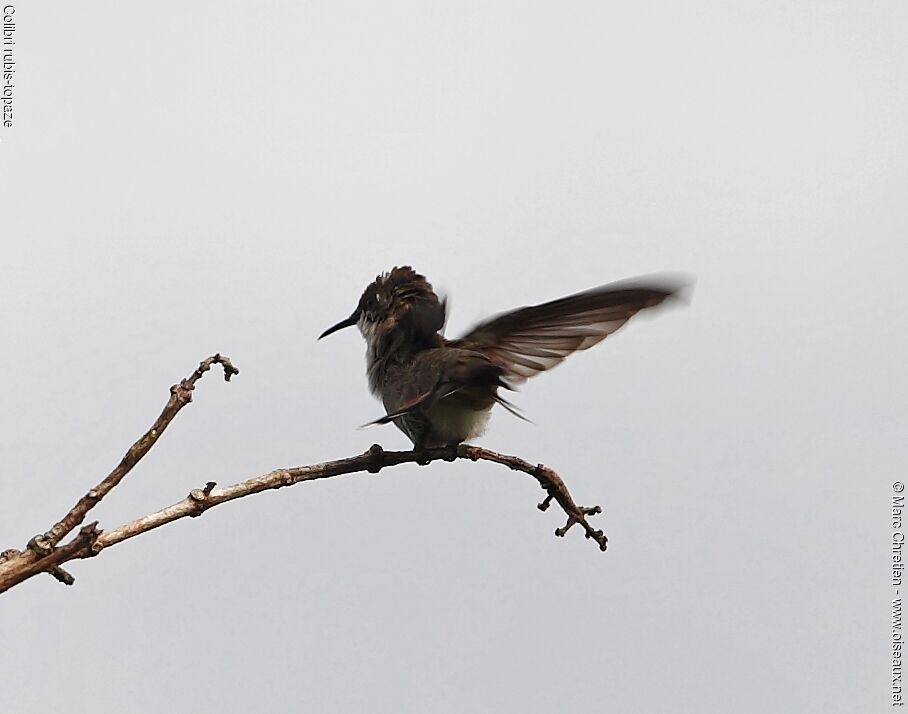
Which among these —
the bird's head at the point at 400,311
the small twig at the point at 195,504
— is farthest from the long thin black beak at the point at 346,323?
the small twig at the point at 195,504

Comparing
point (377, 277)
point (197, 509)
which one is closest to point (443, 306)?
point (377, 277)


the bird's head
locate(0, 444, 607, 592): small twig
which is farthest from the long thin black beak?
locate(0, 444, 607, 592): small twig

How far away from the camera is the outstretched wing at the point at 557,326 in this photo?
3.25m

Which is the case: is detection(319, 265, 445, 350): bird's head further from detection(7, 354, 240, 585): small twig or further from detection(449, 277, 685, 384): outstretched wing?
detection(7, 354, 240, 585): small twig

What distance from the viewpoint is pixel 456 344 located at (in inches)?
156

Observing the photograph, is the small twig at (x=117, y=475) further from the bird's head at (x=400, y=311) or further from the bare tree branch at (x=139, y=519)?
the bird's head at (x=400, y=311)

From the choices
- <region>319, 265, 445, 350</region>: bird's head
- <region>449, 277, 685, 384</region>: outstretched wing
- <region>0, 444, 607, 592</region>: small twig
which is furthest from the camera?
<region>319, 265, 445, 350</region>: bird's head

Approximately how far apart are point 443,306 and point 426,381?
1.33 feet

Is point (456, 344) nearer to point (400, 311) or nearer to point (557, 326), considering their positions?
point (400, 311)

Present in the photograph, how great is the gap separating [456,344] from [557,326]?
0.54 meters

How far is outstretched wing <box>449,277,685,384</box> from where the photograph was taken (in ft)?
10.6

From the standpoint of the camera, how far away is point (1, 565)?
2.50m

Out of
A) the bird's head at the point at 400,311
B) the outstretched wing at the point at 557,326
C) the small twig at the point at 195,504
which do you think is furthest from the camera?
the bird's head at the point at 400,311

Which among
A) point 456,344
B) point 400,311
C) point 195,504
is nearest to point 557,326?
point 456,344
